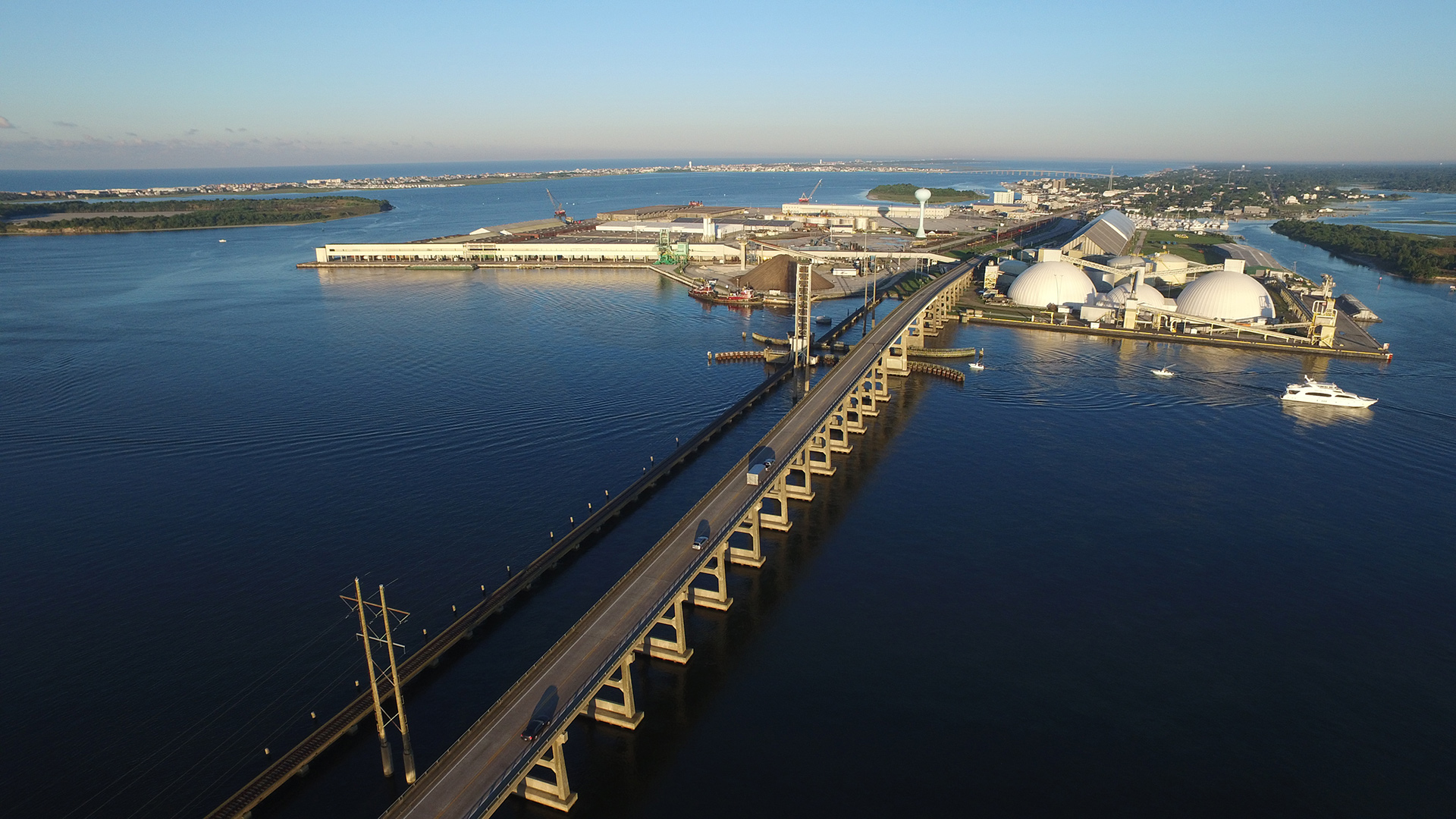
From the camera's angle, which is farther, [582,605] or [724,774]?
[582,605]

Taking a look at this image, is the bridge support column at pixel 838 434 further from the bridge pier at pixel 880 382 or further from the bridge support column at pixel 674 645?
the bridge support column at pixel 674 645

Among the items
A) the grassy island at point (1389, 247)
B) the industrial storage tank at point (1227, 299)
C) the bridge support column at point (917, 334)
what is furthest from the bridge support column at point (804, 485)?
the grassy island at point (1389, 247)

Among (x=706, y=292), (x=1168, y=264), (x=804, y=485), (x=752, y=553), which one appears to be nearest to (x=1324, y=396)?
(x=804, y=485)

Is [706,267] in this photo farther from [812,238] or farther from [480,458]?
[480,458]

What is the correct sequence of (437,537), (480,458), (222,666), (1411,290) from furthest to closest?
(1411,290) < (480,458) < (437,537) < (222,666)

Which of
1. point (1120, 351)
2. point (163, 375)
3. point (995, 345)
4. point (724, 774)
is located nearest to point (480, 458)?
point (724, 774)

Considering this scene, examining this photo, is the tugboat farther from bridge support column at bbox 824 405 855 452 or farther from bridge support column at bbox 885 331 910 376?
bridge support column at bbox 824 405 855 452

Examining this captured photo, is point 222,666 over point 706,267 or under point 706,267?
under
